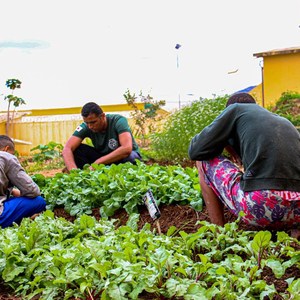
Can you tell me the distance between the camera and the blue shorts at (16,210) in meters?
5.12

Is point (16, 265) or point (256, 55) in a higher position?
point (256, 55)

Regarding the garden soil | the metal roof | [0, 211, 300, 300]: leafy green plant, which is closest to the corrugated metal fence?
the metal roof

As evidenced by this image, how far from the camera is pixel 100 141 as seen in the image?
6.97m

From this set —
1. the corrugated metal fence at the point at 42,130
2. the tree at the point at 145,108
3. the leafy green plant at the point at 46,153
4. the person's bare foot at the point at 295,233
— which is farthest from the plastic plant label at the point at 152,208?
the corrugated metal fence at the point at 42,130

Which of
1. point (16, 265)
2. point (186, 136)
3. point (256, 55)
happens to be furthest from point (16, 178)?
point (256, 55)

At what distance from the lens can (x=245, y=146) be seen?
3676mm

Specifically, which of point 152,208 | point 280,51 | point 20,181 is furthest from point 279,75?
point 152,208

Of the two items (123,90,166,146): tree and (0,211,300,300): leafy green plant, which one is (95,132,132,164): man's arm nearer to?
(0,211,300,300): leafy green plant

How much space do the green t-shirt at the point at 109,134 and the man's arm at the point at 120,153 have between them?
6.1 inches

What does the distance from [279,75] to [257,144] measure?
1648 centimetres

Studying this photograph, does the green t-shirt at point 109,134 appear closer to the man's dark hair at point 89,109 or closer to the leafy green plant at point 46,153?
the man's dark hair at point 89,109

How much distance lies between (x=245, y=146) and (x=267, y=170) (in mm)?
213

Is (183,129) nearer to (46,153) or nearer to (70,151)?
(70,151)

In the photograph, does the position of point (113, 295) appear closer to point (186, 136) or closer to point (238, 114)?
point (238, 114)
